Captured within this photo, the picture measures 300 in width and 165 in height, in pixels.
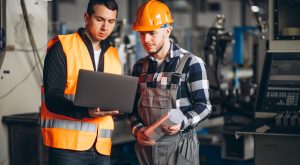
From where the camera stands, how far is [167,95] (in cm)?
308

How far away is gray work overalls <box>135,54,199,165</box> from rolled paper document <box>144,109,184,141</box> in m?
0.05

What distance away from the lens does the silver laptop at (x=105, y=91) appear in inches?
116

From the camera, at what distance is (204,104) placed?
3092mm

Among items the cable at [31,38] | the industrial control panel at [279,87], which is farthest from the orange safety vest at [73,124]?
the cable at [31,38]

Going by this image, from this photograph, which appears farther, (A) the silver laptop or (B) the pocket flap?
(B) the pocket flap

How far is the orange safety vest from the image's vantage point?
3.06 meters

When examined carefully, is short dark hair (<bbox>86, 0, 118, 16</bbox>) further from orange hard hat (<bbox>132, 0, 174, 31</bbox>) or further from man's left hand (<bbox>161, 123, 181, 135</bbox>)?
man's left hand (<bbox>161, 123, 181, 135</bbox>)

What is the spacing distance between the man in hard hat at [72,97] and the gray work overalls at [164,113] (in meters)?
0.23

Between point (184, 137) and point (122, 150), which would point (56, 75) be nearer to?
point (184, 137)

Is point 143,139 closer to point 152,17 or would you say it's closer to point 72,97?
point 72,97

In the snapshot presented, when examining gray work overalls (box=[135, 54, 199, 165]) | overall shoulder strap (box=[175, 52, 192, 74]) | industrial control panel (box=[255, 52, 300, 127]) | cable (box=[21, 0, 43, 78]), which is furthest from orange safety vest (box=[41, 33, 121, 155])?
cable (box=[21, 0, 43, 78])

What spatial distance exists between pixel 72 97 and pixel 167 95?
19.5 inches

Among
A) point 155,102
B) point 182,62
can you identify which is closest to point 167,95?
point 155,102

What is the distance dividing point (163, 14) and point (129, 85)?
0.48 m
